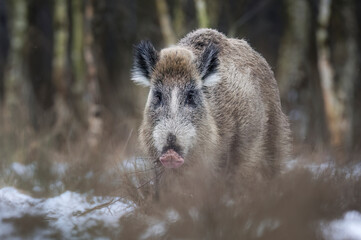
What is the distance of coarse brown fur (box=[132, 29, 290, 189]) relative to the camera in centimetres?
526

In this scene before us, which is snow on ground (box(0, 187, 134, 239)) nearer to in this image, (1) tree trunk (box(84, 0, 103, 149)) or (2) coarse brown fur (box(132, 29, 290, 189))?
(2) coarse brown fur (box(132, 29, 290, 189))

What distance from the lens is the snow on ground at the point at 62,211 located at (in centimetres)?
412

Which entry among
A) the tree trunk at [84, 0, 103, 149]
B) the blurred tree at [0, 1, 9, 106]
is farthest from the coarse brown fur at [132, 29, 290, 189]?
the blurred tree at [0, 1, 9, 106]

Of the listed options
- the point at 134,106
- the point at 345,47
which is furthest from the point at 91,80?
the point at 345,47

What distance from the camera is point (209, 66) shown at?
17.8 ft

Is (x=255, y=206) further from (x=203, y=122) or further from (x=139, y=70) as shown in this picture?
(x=139, y=70)

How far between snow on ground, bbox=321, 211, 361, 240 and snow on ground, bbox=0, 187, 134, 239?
160 centimetres

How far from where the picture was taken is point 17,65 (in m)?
12.6

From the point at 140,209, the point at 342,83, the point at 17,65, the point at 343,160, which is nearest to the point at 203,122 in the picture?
the point at 140,209

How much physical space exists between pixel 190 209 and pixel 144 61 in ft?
6.11

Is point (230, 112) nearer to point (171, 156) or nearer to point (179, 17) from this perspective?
point (171, 156)

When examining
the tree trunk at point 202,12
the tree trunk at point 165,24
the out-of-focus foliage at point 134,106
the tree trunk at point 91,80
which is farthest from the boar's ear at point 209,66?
the tree trunk at point 165,24

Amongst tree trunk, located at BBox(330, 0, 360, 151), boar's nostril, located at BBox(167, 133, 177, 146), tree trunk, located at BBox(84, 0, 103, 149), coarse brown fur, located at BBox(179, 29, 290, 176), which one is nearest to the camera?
boar's nostril, located at BBox(167, 133, 177, 146)

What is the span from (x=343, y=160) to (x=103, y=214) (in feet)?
10.3
